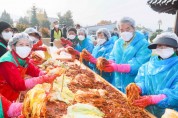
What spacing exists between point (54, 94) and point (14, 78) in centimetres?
83

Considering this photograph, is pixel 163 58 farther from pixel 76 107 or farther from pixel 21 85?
pixel 21 85

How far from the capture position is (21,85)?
3469 millimetres

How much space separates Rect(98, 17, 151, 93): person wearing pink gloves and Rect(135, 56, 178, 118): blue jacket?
2.74 feet

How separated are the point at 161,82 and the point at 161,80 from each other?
26 millimetres

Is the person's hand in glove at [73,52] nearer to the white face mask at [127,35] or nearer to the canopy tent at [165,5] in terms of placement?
the canopy tent at [165,5]

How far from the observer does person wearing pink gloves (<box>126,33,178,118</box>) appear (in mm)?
3186

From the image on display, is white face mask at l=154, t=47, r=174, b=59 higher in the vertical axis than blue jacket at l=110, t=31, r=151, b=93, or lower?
higher

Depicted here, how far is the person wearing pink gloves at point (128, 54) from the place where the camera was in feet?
15.2

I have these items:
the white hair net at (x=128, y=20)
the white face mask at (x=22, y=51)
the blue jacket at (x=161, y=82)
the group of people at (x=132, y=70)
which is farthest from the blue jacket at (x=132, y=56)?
the white face mask at (x=22, y=51)

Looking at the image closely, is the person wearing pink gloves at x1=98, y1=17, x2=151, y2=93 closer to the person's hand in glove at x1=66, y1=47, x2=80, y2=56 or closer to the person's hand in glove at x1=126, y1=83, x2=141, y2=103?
the person's hand in glove at x1=126, y1=83, x2=141, y2=103

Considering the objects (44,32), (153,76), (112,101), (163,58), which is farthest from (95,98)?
(44,32)

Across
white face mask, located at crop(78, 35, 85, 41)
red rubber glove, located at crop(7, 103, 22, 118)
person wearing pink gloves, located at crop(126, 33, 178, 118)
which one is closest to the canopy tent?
white face mask, located at crop(78, 35, 85, 41)

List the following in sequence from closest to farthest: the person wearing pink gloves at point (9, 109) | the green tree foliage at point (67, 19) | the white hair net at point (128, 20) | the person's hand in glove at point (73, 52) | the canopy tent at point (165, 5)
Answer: the person wearing pink gloves at point (9, 109) < the white hair net at point (128, 20) < the canopy tent at point (165, 5) < the person's hand in glove at point (73, 52) < the green tree foliage at point (67, 19)

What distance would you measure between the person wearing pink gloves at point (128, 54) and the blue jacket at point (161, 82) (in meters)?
0.83
